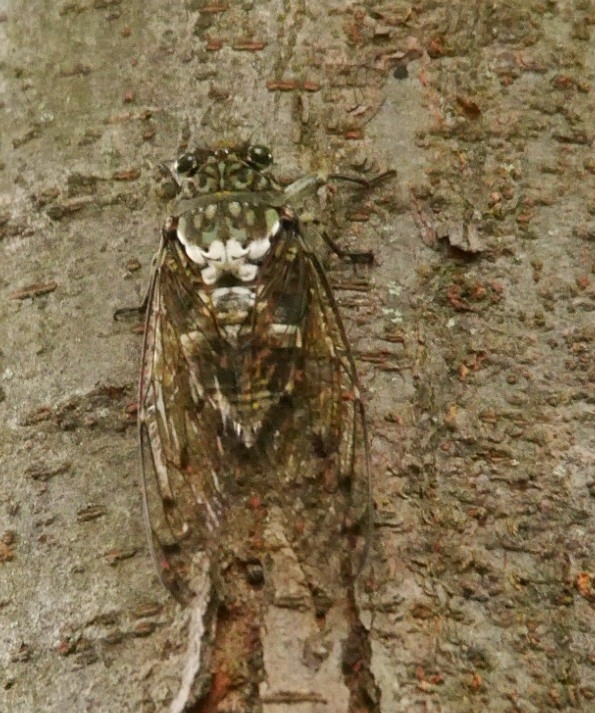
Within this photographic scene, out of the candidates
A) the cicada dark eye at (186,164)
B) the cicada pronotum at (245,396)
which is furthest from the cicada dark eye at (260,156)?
the cicada dark eye at (186,164)

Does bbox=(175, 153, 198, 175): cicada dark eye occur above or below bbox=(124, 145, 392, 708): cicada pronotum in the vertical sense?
above

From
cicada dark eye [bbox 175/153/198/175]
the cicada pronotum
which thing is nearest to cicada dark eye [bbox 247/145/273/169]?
the cicada pronotum

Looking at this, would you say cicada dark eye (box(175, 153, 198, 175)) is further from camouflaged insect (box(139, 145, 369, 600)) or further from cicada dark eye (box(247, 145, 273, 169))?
cicada dark eye (box(247, 145, 273, 169))

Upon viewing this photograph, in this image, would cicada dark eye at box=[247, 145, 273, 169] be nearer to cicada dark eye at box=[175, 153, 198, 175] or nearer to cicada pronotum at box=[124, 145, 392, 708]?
cicada pronotum at box=[124, 145, 392, 708]

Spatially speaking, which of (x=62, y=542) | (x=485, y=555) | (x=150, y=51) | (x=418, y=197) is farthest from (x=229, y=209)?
(x=485, y=555)

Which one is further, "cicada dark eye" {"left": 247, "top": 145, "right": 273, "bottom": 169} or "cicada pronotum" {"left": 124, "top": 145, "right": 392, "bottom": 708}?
"cicada dark eye" {"left": 247, "top": 145, "right": 273, "bottom": 169}

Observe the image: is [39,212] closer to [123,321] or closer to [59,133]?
[59,133]
